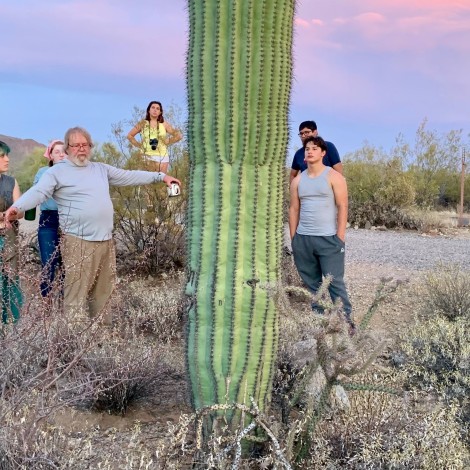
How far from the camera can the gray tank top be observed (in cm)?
600

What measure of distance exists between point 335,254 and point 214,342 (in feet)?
9.04

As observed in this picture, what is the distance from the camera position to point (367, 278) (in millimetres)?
10156

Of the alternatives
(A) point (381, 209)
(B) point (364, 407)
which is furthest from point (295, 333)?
(A) point (381, 209)

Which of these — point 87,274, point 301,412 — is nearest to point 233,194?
point 301,412

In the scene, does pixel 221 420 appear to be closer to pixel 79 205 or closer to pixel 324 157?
pixel 79 205

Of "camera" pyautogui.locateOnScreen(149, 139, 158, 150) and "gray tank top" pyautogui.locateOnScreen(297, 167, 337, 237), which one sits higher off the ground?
"camera" pyautogui.locateOnScreen(149, 139, 158, 150)

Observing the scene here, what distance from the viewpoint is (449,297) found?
23.5 ft

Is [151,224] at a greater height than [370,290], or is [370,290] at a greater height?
[151,224]

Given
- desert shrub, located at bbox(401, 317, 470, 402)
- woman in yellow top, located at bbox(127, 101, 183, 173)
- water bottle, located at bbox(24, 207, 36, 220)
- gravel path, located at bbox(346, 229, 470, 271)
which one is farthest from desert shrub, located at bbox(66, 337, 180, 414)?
gravel path, located at bbox(346, 229, 470, 271)

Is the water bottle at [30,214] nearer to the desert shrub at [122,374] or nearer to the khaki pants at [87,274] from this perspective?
the khaki pants at [87,274]

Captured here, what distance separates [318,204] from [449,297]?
214cm

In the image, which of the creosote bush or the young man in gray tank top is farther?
the young man in gray tank top

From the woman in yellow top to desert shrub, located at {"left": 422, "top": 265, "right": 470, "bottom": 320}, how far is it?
4.06m

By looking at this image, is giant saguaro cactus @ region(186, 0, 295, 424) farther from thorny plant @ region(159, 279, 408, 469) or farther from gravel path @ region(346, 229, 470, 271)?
gravel path @ region(346, 229, 470, 271)
